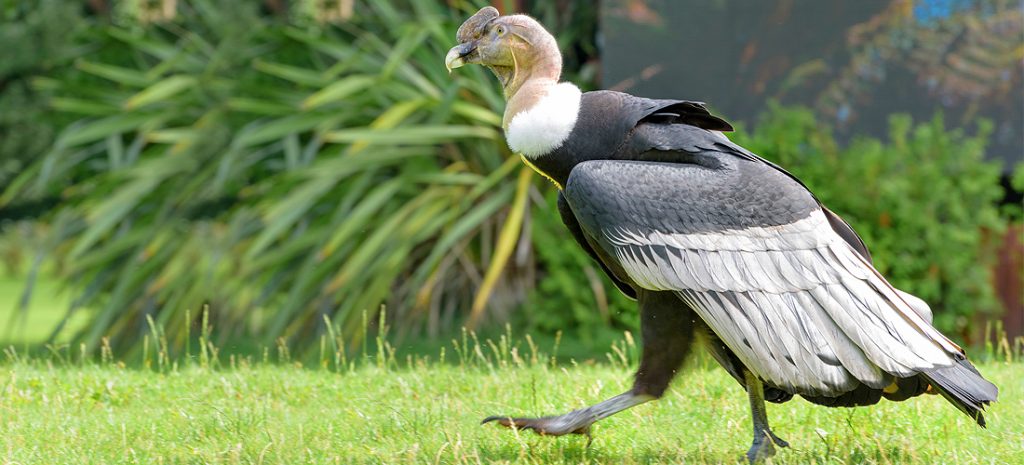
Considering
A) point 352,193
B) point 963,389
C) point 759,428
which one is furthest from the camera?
point 352,193

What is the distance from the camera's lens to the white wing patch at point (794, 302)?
3.56 m

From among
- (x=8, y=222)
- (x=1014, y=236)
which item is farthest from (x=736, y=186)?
(x=8, y=222)

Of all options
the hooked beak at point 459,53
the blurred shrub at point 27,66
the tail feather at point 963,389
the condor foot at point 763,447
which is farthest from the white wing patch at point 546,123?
the blurred shrub at point 27,66

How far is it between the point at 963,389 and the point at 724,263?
2.66 ft

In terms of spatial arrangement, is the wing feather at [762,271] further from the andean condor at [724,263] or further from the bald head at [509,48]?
the bald head at [509,48]

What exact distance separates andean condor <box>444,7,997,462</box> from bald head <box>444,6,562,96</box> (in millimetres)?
23

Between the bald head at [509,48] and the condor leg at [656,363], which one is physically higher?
the bald head at [509,48]

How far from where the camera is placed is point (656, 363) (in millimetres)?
3857

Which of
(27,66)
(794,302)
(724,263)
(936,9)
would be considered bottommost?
(794,302)

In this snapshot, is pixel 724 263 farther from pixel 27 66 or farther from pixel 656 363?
pixel 27 66

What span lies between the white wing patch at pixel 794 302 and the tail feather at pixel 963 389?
4 centimetres

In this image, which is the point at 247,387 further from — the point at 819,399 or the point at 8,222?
the point at 8,222

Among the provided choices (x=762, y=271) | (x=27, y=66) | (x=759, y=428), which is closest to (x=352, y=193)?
(x=27, y=66)

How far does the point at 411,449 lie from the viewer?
12.6 feet
